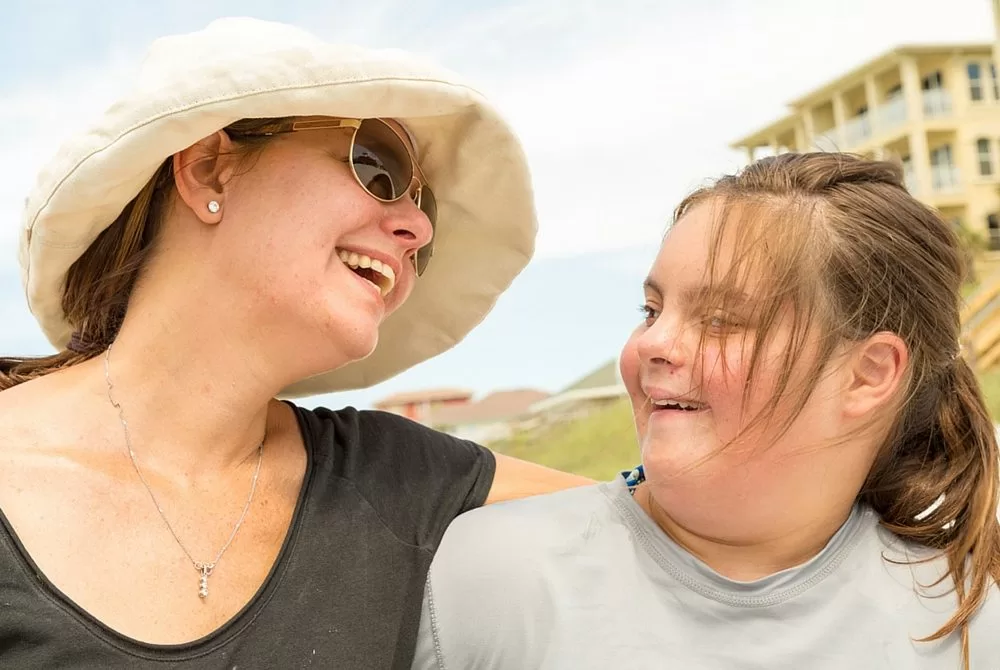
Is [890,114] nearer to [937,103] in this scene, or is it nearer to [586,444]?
[937,103]

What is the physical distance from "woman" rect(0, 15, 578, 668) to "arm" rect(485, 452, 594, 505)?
12 mm

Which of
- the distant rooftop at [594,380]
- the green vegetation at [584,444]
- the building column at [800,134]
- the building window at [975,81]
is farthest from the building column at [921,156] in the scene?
the green vegetation at [584,444]

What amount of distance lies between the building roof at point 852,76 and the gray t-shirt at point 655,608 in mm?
24671

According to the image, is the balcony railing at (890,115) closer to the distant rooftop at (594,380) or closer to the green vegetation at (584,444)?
the distant rooftop at (594,380)

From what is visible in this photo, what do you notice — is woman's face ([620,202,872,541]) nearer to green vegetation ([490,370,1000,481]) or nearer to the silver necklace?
the silver necklace

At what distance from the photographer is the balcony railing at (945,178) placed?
2445 centimetres

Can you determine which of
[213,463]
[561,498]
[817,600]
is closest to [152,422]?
[213,463]

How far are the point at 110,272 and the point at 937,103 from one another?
84.9 feet

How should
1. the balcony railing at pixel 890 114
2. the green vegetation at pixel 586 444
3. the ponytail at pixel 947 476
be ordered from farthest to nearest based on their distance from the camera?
the balcony railing at pixel 890 114 < the green vegetation at pixel 586 444 < the ponytail at pixel 947 476

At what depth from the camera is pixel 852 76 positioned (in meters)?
25.6

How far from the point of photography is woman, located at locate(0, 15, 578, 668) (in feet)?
5.64

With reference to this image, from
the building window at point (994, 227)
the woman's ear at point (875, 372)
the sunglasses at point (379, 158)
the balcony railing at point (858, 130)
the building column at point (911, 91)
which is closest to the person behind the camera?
the woman's ear at point (875, 372)

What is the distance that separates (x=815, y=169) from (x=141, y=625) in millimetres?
1404

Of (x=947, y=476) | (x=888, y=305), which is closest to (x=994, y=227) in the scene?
(x=947, y=476)
